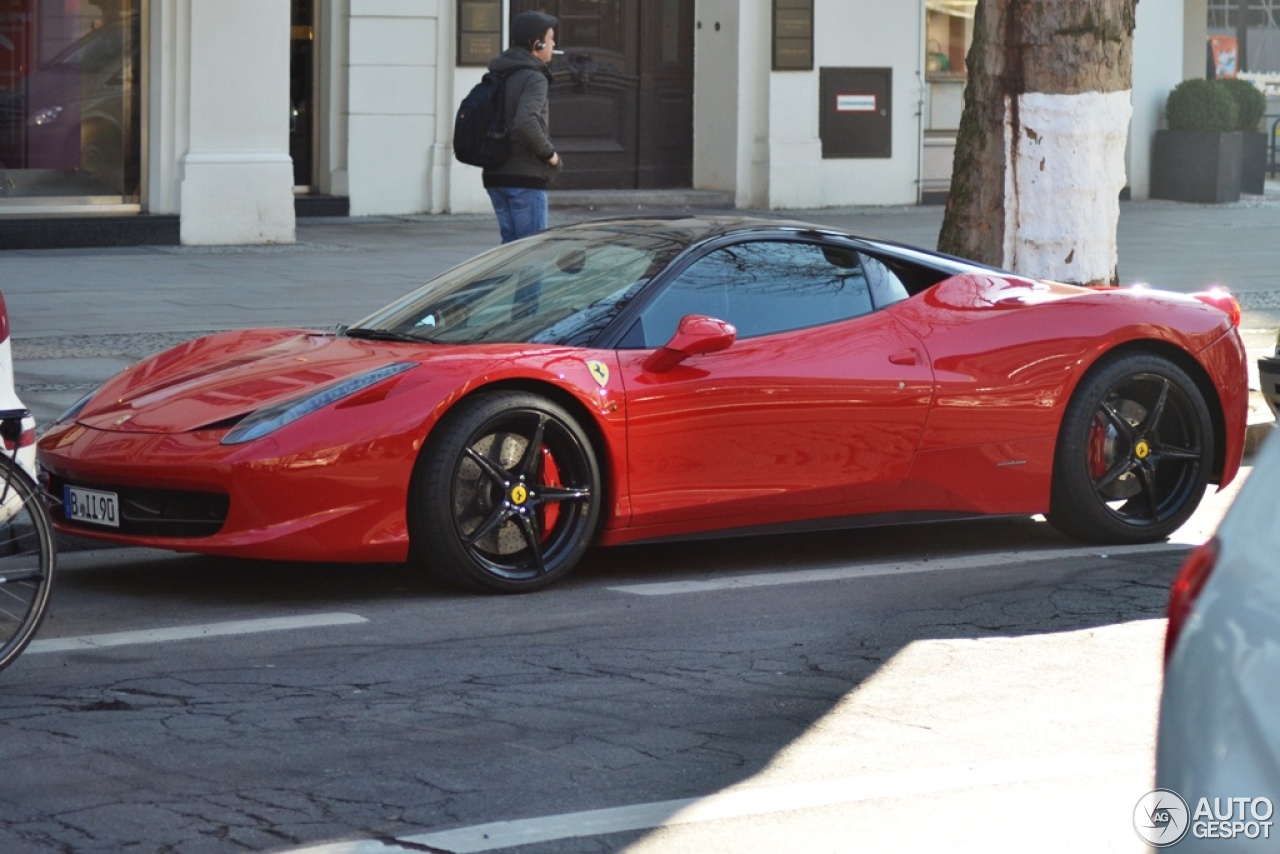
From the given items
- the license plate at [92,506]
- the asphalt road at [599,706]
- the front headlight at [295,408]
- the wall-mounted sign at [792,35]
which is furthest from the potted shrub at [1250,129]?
the license plate at [92,506]

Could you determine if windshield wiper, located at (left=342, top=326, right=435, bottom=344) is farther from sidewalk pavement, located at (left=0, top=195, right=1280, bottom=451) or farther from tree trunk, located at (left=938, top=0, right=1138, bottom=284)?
tree trunk, located at (left=938, top=0, right=1138, bottom=284)

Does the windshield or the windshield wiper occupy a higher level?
the windshield

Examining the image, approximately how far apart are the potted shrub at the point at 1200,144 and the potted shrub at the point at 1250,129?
636 mm

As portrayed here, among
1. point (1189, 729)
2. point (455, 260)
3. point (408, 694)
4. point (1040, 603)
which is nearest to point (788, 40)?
point (455, 260)

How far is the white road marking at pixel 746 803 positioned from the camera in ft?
14.0

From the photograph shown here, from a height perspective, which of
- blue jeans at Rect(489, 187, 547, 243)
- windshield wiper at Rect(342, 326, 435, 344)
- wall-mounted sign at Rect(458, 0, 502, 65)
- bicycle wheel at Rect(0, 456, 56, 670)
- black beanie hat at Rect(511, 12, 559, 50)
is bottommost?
bicycle wheel at Rect(0, 456, 56, 670)

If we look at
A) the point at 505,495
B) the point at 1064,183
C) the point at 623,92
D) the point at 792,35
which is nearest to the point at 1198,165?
the point at 792,35

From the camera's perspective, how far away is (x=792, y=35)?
21.1m

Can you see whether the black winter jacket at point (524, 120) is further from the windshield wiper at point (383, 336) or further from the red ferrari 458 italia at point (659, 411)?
the windshield wiper at point (383, 336)

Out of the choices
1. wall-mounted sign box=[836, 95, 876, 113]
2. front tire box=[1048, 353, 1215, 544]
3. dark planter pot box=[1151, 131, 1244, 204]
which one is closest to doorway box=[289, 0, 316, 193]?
wall-mounted sign box=[836, 95, 876, 113]

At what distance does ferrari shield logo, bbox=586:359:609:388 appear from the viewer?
6824mm

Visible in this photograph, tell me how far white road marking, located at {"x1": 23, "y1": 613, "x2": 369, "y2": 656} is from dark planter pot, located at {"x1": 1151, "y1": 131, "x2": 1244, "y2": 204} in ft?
63.1

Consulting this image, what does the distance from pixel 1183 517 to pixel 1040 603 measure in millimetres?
1400

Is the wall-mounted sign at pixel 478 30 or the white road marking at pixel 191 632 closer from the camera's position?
the white road marking at pixel 191 632
